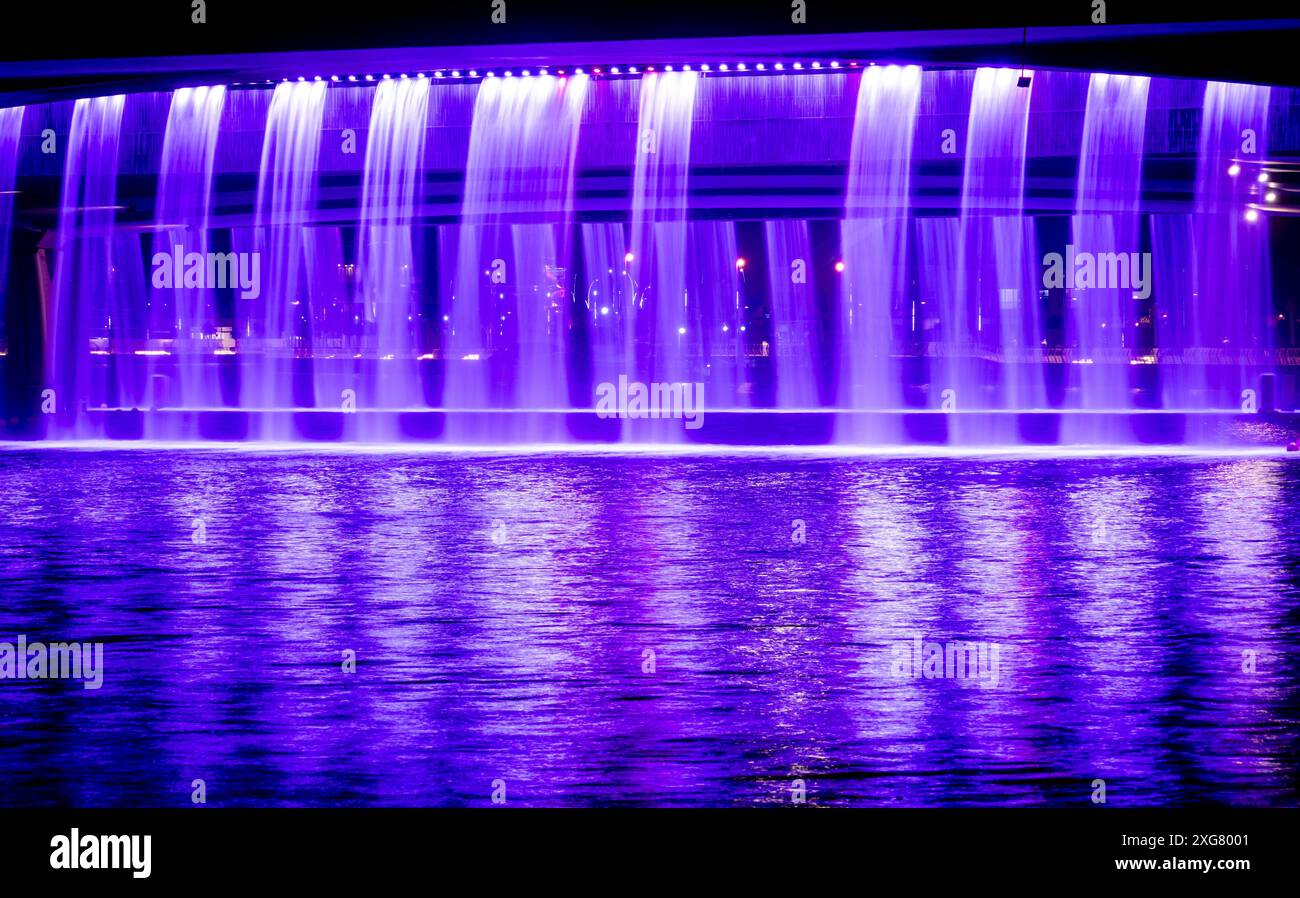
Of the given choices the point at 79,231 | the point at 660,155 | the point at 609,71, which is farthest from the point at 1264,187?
the point at 79,231

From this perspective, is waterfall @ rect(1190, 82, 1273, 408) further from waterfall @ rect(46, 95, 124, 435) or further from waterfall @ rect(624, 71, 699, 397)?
waterfall @ rect(46, 95, 124, 435)

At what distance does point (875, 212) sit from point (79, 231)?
53.5ft

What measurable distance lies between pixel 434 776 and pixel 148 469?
18.9m

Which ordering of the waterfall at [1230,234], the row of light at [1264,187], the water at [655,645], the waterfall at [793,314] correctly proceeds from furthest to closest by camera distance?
the waterfall at [793,314] → the waterfall at [1230,234] → the row of light at [1264,187] → the water at [655,645]

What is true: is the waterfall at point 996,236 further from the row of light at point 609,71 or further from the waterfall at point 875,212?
the row of light at point 609,71

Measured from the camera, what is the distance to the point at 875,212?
33.8 m

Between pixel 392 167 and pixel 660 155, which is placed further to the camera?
pixel 392 167

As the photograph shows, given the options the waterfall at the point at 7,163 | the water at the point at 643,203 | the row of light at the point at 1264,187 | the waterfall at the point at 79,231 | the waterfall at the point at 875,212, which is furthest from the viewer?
the waterfall at the point at 79,231

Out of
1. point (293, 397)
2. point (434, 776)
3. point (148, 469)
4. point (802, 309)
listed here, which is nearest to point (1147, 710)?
point (434, 776)

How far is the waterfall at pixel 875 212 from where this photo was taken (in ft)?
110

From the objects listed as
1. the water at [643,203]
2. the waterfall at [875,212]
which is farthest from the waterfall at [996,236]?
the waterfall at [875,212]

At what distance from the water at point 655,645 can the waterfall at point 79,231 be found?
17516 mm

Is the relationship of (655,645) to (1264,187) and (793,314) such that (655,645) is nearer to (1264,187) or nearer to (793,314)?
(1264,187)
